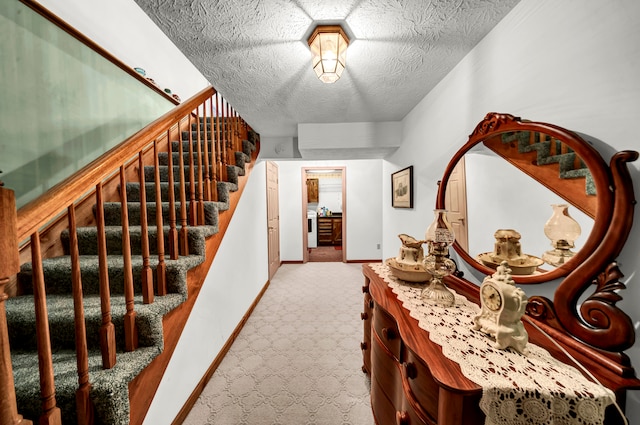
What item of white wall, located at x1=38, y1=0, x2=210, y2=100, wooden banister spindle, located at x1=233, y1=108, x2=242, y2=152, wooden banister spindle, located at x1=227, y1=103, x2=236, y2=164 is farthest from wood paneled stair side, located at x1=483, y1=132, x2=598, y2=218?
white wall, located at x1=38, y1=0, x2=210, y2=100

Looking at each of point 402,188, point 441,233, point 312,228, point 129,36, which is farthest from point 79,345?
point 312,228

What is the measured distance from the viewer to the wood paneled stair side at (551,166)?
0.72 metres

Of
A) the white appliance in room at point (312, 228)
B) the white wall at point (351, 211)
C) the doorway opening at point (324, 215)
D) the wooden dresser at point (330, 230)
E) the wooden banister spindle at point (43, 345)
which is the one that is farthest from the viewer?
the wooden dresser at point (330, 230)

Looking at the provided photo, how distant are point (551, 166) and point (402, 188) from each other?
1.48 m

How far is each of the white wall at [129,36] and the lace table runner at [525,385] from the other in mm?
3142

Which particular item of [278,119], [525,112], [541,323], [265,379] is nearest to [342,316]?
[265,379]

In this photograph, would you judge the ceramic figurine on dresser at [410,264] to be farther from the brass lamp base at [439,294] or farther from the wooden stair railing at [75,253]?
the wooden stair railing at [75,253]

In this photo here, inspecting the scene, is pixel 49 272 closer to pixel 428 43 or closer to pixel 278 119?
pixel 278 119

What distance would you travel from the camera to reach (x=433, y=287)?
3.68 ft

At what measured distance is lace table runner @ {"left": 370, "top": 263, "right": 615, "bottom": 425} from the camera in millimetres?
571

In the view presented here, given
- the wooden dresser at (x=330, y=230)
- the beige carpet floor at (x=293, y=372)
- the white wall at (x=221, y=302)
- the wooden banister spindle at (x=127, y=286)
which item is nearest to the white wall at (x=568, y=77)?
the beige carpet floor at (x=293, y=372)

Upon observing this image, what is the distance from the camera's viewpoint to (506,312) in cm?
74

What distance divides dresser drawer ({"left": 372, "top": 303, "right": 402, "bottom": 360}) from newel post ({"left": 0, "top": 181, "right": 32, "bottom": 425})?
119 cm

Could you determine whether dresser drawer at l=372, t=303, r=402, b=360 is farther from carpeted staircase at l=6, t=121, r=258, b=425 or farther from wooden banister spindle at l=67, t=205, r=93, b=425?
wooden banister spindle at l=67, t=205, r=93, b=425
